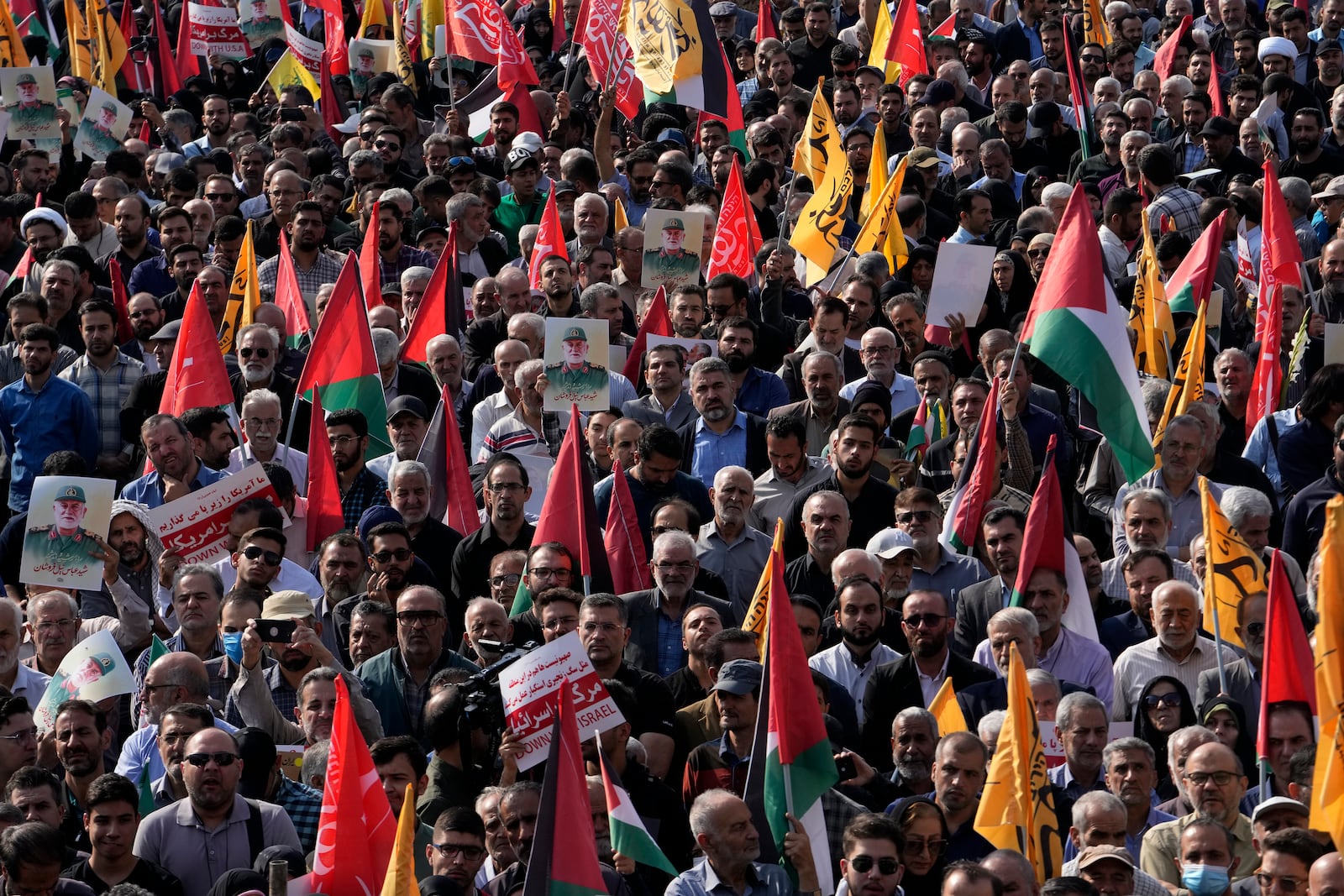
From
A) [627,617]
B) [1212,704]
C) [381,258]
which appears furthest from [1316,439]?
[381,258]

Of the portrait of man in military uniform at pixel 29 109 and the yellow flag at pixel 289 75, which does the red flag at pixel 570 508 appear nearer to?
the portrait of man in military uniform at pixel 29 109

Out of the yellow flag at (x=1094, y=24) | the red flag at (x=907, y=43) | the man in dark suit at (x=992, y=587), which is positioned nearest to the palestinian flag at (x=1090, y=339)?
the man in dark suit at (x=992, y=587)

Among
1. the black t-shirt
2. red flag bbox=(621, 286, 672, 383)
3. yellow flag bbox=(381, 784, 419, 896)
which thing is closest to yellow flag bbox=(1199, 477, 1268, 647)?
yellow flag bbox=(381, 784, 419, 896)

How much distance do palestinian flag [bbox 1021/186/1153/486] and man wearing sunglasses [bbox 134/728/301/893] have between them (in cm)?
423

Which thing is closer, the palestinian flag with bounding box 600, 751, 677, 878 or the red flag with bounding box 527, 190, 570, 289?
the palestinian flag with bounding box 600, 751, 677, 878

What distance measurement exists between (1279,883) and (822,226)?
22.7ft

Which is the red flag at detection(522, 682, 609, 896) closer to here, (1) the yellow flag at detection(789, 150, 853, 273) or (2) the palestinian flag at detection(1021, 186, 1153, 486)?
(2) the palestinian flag at detection(1021, 186, 1153, 486)

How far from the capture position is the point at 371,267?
44.8ft

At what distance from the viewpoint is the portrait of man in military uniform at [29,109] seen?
16.3 m

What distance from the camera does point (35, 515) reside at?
408 inches

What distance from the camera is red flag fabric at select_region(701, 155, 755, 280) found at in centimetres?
1407

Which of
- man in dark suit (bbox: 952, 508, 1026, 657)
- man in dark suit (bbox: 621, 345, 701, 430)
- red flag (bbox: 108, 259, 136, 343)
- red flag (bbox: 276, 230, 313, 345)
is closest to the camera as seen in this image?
man in dark suit (bbox: 952, 508, 1026, 657)

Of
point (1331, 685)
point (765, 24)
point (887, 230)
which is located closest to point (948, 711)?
point (1331, 685)

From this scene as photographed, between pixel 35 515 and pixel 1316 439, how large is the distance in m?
5.94
